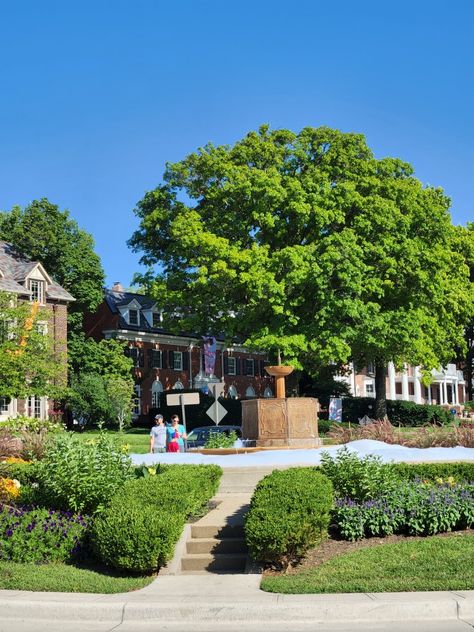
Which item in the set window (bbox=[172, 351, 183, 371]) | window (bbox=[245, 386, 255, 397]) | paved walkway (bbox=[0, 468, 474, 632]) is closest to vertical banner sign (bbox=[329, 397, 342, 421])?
window (bbox=[172, 351, 183, 371])

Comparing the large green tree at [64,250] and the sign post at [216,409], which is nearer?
the sign post at [216,409]

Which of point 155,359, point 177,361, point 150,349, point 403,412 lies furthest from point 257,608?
point 177,361

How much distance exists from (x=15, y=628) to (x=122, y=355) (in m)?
50.2

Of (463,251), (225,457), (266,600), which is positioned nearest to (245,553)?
(266,600)

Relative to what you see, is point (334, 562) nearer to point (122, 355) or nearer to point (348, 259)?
point (348, 259)

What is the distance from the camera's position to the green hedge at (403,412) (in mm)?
54250

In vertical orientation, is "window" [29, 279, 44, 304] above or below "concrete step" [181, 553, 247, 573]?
above

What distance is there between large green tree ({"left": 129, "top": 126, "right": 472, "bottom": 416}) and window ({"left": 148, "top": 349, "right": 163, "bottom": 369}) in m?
22.7

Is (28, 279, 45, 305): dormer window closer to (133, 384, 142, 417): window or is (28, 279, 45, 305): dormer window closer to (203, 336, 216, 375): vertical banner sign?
(203, 336, 216, 375): vertical banner sign

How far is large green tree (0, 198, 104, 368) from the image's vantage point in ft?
181

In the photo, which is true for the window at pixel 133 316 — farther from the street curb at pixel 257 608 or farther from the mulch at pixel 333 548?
the street curb at pixel 257 608

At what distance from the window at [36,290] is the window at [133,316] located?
12846 mm

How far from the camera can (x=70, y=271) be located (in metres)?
56.2

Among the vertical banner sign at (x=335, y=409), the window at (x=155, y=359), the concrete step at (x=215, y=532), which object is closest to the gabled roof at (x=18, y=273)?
the window at (x=155, y=359)
